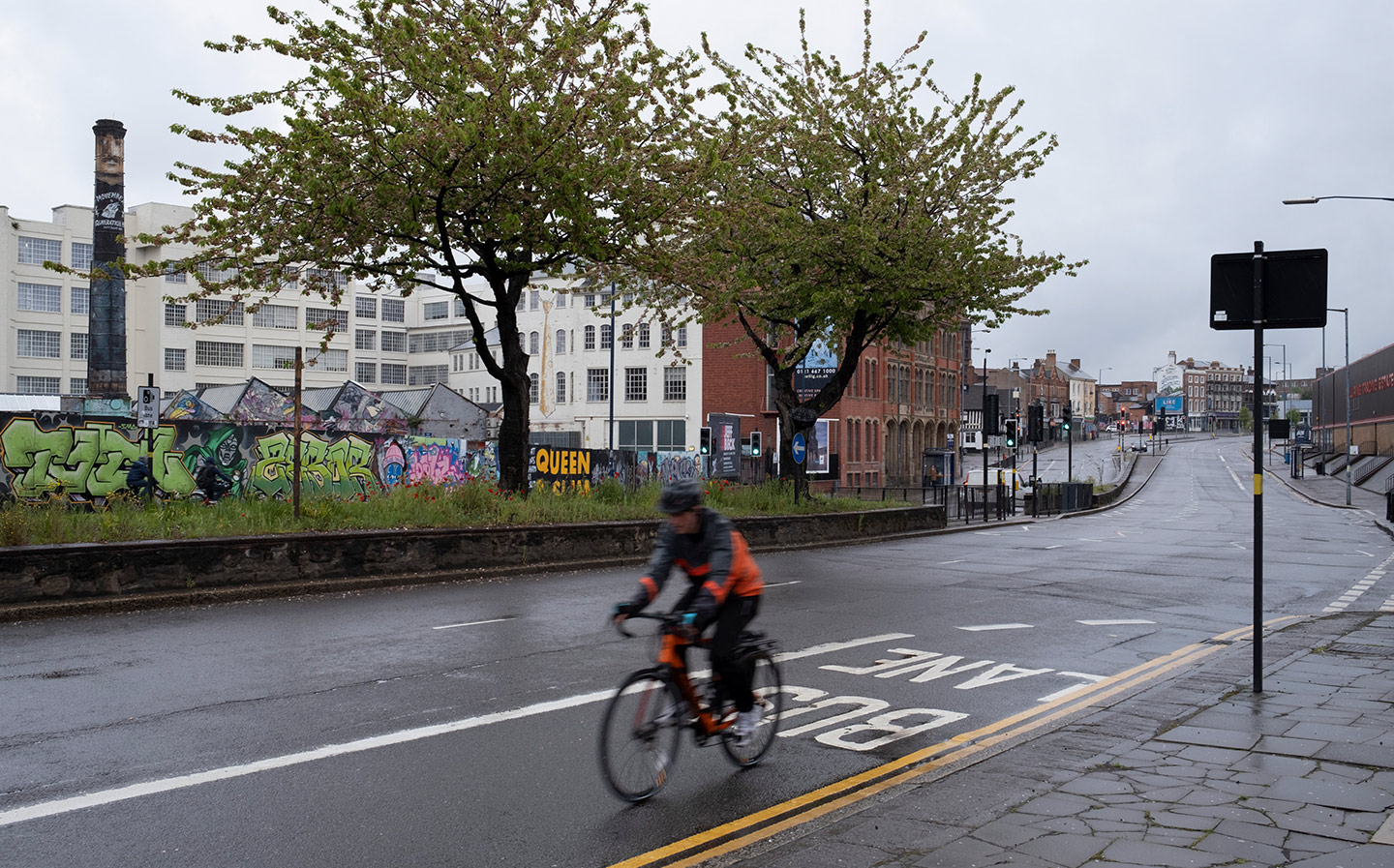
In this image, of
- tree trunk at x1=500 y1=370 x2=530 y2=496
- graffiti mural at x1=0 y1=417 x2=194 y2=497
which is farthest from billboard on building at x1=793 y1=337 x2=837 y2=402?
graffiti mural at x1=0 y1=417 x2=194 y2=497

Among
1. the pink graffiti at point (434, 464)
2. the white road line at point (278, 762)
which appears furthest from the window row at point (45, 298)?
the white road line at point (278, 762)

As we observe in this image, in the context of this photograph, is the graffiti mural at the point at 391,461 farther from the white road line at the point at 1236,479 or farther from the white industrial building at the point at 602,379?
the white road line at the point at 1236,479

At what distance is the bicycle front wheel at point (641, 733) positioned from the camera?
5.91 m

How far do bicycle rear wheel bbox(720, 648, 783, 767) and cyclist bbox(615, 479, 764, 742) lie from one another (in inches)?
4.7

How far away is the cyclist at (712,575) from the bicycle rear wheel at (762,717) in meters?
0.12

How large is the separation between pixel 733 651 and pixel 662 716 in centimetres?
56

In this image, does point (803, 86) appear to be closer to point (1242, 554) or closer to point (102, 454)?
point (1242, 554)

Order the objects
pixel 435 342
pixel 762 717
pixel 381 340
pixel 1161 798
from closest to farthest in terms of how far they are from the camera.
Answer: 1. pixel 1161 798
2. pixel 762 717
3. pixel 381 340
4. pixel 435 342

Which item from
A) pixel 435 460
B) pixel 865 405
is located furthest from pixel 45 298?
pixel 435 460

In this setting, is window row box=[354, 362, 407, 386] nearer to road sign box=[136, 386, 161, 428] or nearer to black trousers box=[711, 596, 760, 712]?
road sign box=[136, 386, 161, 428]

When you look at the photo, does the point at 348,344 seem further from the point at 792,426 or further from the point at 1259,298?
the point at 1259,298

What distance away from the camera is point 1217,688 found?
900cm

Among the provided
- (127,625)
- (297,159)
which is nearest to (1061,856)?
(127,625)

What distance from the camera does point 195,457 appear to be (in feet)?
83.0
